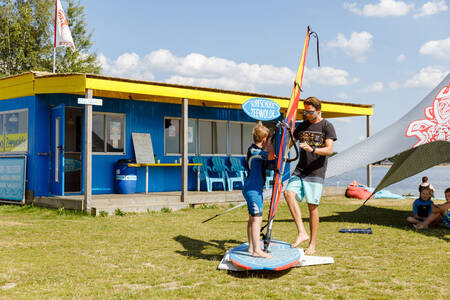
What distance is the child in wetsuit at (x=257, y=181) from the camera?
4.66 m

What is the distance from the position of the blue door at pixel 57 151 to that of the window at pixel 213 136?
3.96 meters

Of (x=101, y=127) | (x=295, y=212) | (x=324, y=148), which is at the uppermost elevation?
(x=101, y=127)

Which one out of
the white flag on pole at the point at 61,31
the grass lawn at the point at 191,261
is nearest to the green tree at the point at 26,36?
the white flag on pole at the point at 61,31

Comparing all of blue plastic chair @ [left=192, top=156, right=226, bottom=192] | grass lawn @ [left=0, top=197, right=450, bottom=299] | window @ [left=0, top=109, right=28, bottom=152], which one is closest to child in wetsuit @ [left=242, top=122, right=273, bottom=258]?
grass lawn @ [left=0, top=197, right=450, bottom=299]

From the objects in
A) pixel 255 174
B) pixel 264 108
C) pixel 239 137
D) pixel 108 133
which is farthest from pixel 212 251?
pixel 239 137

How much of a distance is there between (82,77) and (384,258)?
6.53m

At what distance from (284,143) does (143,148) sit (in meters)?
7.47

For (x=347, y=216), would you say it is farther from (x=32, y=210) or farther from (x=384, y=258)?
(x=32, y=210)

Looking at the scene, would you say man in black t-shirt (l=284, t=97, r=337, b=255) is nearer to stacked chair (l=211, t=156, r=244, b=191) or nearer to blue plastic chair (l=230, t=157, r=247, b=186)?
stacked chair (l=211, t=156, r=244, b=191)

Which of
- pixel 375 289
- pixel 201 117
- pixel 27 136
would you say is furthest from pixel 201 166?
pixel 375 289

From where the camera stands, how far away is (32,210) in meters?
10.1

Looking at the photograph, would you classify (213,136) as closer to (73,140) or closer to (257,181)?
(73,140)

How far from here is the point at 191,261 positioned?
518 centimetres

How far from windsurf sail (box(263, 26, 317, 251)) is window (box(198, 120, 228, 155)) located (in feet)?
26.8
